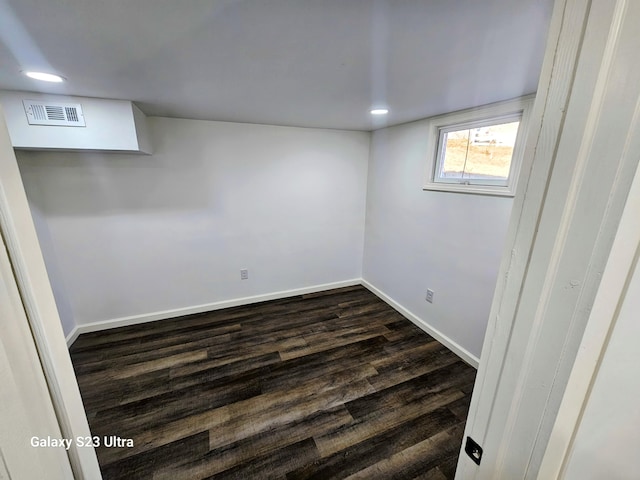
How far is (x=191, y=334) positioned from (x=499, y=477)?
8.74 feet

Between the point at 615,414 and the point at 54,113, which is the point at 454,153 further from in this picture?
the point at 54,113

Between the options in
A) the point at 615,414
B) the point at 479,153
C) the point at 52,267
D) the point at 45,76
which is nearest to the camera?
the point at 615,414

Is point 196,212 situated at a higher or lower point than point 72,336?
higher

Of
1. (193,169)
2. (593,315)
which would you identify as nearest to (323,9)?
(593,315)

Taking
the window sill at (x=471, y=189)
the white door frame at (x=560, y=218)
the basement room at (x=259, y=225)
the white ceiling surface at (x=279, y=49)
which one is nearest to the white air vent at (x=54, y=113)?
the basement room at (x=259, y=225)

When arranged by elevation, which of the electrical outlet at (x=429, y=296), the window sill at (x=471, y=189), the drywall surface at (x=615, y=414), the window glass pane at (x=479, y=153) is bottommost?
the electrical outlet at (x=429, y=296)

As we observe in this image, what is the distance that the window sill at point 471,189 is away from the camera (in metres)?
1.92

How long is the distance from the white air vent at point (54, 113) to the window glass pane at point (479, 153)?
116 inches

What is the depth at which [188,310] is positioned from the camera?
295cm

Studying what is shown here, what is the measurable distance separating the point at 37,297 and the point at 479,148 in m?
2.65

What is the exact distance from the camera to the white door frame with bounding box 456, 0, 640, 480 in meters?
0.39

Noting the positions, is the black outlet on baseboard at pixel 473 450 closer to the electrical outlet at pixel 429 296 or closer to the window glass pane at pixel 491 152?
the window glass pane at pixel 491 152

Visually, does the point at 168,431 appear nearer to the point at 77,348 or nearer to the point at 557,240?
the point at 77,348

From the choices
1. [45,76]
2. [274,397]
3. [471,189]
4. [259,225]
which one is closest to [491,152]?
[471,189]
